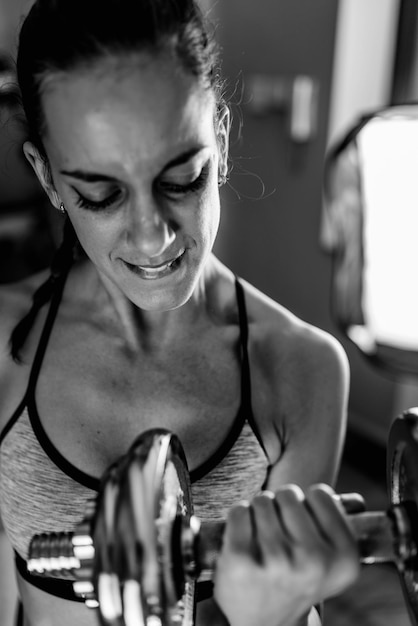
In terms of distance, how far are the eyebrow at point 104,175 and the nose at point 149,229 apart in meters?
0.04

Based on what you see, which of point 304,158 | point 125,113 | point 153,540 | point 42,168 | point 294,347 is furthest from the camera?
point 304,158

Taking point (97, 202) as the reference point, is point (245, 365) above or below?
below

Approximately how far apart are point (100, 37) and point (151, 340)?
39cm

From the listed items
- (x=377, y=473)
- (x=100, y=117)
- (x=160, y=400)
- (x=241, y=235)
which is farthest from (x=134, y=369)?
(x=241, y=235)

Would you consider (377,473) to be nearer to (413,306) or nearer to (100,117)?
(413,306)

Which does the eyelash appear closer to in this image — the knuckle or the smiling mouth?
the smiling mouth

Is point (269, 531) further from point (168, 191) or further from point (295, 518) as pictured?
point (168, 191)

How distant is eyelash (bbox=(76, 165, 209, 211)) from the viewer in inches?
25.4

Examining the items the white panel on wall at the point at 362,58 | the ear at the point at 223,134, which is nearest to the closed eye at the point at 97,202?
the ear at the point at 223,134

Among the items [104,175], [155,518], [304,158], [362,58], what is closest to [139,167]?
[104,175]

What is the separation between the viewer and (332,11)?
7.31 feet

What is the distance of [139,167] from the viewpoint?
0.60 meters

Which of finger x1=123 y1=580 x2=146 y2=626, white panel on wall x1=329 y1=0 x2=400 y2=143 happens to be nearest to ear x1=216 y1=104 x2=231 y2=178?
finger x1=123 y1=580 x2=146 y2=626

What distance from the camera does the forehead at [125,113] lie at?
598 mm
